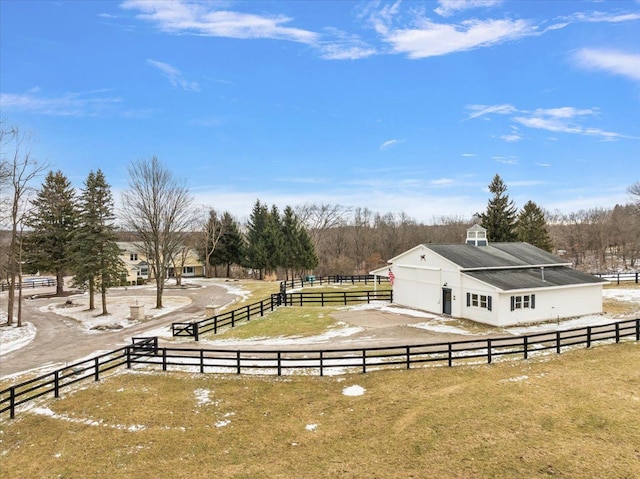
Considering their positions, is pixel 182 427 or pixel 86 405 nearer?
pixel 182 427

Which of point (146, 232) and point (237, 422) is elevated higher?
point (146, 232)

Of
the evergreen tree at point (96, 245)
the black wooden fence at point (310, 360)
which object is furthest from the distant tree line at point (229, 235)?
the black wooden fence at point (310, 360)

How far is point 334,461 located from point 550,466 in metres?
4.95

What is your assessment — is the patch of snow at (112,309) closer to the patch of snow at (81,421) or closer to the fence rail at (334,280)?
the fence rail at (334,280)

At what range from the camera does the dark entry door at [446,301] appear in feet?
92.8

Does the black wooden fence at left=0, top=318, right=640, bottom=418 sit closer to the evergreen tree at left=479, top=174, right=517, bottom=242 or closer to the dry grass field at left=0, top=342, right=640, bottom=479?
the dry grass field at left=0, top=342, right=640, bottom=479

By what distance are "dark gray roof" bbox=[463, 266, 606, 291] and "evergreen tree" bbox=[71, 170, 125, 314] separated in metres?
30.4

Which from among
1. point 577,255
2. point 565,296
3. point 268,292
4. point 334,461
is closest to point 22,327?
point 268,292

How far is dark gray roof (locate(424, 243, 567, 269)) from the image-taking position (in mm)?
28623

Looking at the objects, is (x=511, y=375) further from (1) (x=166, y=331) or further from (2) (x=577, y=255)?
(2) (x=577, y=255)

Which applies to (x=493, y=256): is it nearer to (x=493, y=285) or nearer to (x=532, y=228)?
(x=493, y=285)

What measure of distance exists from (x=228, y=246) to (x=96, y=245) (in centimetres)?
3124

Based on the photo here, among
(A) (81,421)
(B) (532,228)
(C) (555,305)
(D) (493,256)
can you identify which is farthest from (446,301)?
(B) (532,228)

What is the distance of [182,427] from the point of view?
12156 mm
